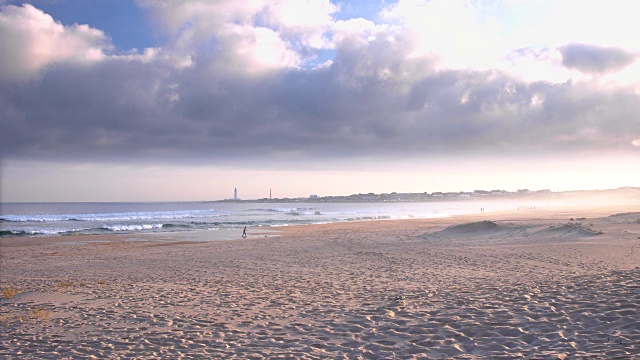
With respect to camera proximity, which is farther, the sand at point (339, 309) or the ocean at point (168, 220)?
the ocean at point (168, 220)

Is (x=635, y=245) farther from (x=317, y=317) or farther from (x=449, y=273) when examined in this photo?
(x=317, y=317)

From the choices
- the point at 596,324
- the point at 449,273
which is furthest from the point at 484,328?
the point at 449,273

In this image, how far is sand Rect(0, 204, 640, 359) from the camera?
694 cm

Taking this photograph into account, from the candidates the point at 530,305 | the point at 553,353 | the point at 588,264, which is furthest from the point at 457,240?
the point at 553,353

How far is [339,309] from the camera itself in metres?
9.34

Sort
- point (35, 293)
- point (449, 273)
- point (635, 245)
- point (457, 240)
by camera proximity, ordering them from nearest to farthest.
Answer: point (35, 293) → point (449, 273) → point (635, 245) → point (457, 240)

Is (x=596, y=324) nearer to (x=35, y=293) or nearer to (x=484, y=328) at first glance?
(x=484, y=328)

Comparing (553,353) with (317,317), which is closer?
(553,353)

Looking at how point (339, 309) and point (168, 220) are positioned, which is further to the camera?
point (168, 220)

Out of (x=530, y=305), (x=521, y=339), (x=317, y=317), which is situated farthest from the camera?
(x=317, y=317)

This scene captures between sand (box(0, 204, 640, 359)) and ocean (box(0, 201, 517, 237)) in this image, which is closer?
sand (box(0, 204, 640, 359))

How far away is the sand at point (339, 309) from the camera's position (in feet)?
22.8

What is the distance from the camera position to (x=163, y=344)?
748 cm

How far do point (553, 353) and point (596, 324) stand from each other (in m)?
1.40
